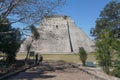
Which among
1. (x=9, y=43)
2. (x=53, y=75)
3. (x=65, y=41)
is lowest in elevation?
(x=53, y=75)

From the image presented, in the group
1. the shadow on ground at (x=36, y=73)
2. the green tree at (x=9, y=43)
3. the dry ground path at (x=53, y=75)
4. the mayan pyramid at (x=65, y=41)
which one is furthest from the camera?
the mayan pyramid at (x=65, y=41)

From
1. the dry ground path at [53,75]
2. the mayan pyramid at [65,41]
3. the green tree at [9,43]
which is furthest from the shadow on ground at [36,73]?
the mayan pyramid at [65,41]

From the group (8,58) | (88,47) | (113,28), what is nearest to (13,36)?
(8,58)

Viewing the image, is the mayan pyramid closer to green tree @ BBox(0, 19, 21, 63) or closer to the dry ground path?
green tree @ BBox(0, 19, 21, 63)

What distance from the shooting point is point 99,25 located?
2425 inches

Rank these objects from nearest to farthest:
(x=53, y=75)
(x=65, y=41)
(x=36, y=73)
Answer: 1. (x=53, y=75)
2. (x=36, y=73)
3. (x=65, y=41)

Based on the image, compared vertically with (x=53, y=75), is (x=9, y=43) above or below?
above

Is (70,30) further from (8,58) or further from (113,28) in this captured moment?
(8,58)

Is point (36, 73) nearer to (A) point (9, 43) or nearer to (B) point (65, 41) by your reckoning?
(A) point (9, 43)

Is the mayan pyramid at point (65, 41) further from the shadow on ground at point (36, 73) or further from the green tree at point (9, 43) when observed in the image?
the shadow on ground at point (36, 73)

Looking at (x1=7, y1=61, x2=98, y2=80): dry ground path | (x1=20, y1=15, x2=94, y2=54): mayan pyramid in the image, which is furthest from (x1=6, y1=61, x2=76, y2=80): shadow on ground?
(x1=20, y1=15, x2=94, y2=54): mayan pyramid

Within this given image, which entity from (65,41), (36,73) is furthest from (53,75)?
(65,41)

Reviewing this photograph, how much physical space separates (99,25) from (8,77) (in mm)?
46341

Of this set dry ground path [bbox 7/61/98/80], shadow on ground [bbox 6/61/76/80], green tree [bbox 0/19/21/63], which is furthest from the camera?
green tree [bbox 0/19/21/63]
